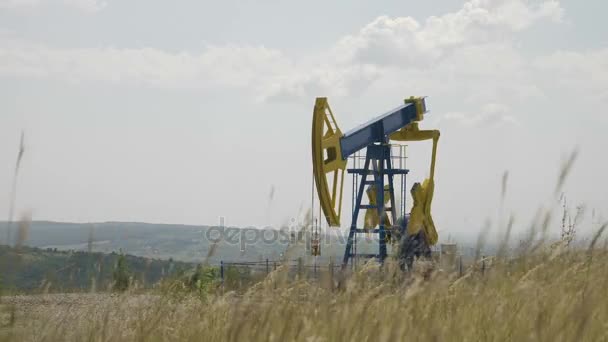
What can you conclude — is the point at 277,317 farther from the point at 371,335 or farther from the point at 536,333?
the point at 536,333

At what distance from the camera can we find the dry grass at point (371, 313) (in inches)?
117

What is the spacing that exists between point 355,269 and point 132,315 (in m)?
1.34

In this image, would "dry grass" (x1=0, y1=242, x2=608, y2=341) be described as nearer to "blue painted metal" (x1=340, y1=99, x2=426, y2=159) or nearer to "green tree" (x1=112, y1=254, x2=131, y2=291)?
"green tree" (x1=112, y1=254, x2=131, y2=291)

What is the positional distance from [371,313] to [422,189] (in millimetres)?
22079

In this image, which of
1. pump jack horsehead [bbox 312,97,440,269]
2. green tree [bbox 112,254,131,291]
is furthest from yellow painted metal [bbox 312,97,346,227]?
green tree [bbox 112,254,131,291]

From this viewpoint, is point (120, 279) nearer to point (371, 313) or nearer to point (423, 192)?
point (371, 313)

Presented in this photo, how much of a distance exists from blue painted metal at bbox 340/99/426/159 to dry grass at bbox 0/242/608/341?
60.1ft

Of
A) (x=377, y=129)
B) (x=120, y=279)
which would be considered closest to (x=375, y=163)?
(x=377, y=129)

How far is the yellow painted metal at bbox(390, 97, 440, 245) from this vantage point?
25.0 m

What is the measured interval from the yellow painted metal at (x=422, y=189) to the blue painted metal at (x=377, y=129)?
0.38 m

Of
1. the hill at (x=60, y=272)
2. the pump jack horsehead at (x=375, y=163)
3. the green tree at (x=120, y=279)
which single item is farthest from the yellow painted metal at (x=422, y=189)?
the hill at (x=60, y=272)

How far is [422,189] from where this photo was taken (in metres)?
25.3

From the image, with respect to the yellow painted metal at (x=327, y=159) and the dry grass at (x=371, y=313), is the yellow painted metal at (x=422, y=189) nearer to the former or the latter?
the yellow painted metal at (x=327, y=159)

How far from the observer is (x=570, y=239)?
632cm
